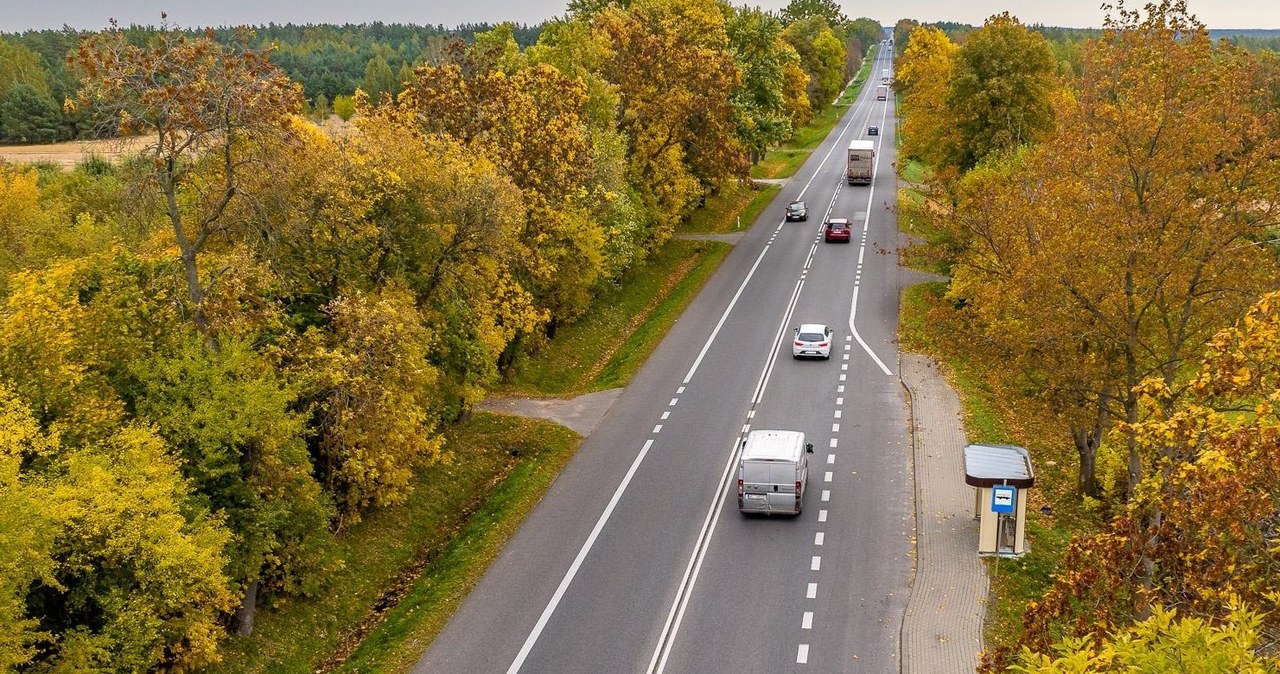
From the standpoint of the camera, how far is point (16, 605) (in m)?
14.0

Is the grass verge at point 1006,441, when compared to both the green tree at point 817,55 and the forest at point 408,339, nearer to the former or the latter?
the forest at point 408,339

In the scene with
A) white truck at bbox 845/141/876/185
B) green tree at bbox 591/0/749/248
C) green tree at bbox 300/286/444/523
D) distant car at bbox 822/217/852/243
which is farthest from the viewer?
white truck at bbox 845/141/876/185

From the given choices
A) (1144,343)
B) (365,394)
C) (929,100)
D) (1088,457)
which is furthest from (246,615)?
(929,100)

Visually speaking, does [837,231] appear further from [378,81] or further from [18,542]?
[378,81]

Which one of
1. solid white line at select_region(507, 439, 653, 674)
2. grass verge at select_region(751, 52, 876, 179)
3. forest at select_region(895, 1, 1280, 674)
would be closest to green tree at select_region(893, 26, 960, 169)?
grass verge at select_region(751, 52, 876, 179)

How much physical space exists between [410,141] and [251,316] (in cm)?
779

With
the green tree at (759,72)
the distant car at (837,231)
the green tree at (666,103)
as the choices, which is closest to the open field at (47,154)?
the green tree at (666,103)

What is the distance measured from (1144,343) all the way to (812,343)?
15.8 meters

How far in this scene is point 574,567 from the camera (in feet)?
73.7

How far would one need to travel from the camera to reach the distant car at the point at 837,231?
55125 mm

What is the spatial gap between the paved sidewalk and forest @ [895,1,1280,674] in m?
0.66

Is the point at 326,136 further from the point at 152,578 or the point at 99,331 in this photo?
the point at 152,578

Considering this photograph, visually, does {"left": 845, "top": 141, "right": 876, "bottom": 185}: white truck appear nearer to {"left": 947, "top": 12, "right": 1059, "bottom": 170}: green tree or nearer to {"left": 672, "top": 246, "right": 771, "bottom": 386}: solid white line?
{"left": 672, "top": 246, "right": 771, "bottom": 386}: solid white line

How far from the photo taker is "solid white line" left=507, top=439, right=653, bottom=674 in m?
19.2
